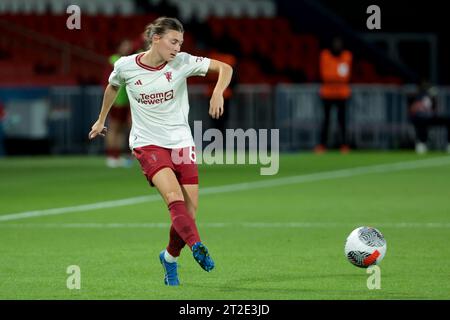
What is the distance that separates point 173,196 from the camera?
396 inches

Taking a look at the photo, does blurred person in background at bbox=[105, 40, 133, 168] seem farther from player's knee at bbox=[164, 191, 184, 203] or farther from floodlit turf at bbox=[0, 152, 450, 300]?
player's knee at bbox=[164, 191, 184, 203]

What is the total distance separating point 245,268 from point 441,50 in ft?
91.5

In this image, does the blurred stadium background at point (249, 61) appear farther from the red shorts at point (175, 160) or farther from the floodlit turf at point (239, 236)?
the red shorts at point (175, 160)

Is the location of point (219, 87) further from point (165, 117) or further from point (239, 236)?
point (239, 236)

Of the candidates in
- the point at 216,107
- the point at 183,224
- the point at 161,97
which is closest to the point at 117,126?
the point at 161,97

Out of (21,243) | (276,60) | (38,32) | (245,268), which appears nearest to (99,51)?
(38,32)

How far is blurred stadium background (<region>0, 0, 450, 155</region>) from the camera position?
29.0 m

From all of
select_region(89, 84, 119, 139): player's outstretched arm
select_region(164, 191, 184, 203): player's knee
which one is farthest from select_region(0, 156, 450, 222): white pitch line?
select_region(164, 191, 184, 203): player's knee

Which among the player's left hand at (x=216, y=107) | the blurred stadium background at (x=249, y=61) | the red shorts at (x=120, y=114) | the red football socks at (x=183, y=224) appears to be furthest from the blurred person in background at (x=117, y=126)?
the player's left hand at (x=216, y=107)

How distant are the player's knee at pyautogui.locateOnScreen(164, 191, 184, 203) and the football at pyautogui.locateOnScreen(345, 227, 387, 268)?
1.47 metres

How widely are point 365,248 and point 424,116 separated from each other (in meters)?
19.5

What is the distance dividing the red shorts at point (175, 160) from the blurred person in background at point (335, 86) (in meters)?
18.9

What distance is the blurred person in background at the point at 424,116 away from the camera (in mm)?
29719
